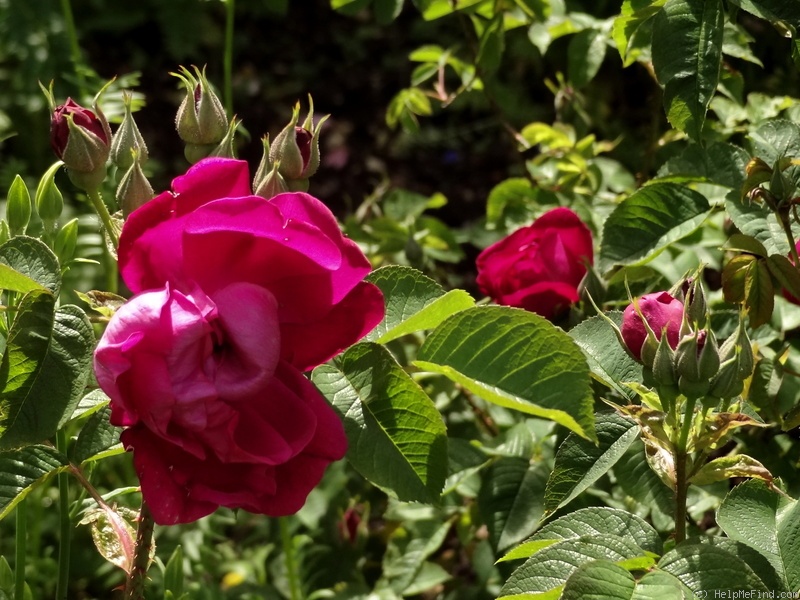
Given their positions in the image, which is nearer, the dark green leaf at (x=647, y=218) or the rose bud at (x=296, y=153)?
the rose bud at (x=296, y=153)

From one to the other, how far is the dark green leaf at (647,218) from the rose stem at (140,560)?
0.63 m

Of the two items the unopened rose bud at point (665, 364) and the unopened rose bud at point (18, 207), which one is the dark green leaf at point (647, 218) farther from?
the unopened rose bud at point (18, 207)

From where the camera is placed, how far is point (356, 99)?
162 inches

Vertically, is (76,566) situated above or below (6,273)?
below

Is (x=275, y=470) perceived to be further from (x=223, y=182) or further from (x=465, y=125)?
(x=465, y=125)

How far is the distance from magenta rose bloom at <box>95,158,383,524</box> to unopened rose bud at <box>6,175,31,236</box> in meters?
0.31

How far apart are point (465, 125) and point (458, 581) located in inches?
100

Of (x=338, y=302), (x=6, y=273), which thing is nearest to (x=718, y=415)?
(x=338, y=302)

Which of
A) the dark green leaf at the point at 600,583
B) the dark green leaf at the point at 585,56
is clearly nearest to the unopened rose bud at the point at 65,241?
the dark green leaf at the point at 600,583

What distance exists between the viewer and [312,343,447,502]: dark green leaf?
0.79 meters

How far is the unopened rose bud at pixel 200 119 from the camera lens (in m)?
0.97

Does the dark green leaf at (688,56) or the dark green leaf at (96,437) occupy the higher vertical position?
the dark green leaf at (688,56)

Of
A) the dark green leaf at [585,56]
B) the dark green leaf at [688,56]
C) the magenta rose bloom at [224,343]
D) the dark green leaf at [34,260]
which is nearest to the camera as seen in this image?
the magenta rose bloom at [224,343]

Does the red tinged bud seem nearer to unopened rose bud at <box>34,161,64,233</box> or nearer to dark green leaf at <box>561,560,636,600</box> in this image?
unopened rose bud at <box>34,161,64,233</box>
